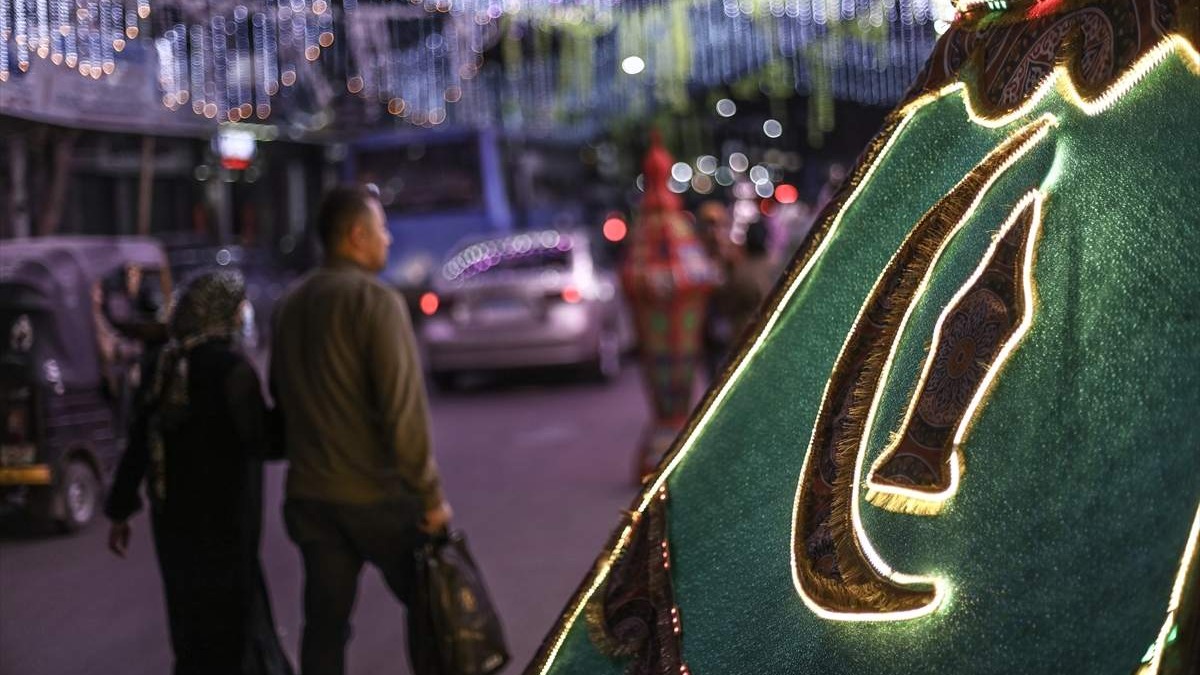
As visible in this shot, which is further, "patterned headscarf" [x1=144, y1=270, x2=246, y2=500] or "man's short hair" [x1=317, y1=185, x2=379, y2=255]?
"man's short hair" [x1=317, y1=185, x2=379, y2=255]

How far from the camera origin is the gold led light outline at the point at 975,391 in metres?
2.62

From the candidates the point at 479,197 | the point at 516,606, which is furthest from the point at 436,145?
the point at 516,606

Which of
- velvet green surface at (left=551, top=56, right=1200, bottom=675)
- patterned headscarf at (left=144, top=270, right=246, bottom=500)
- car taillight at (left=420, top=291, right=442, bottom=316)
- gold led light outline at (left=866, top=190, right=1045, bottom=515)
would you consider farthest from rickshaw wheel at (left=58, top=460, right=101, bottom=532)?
car taillight at (left=420, top=291, right=442, bottom=316)

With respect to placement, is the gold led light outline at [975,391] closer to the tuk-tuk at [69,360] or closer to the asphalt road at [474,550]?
the asphalt road at [474,550]

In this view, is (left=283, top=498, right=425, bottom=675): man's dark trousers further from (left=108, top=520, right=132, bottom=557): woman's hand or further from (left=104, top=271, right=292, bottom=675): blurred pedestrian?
(left=108, top=520, right=132, bottom=557): woman's hand

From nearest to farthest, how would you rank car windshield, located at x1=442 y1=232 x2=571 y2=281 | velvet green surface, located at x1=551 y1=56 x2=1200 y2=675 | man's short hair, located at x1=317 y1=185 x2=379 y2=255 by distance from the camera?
1. velvet green surface, located at x1=551 y1=56 x2=1200 y2=675
2. man's short hair, located at x1=317 y1=185 x2=379 y2=255
3. car windshield, located at x1=442 y1=232 x2=571 y2=281

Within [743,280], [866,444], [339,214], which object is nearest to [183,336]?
[339,214]

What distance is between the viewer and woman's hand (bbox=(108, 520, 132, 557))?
14.5 ft

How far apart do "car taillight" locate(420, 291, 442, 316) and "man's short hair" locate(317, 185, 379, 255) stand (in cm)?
1082

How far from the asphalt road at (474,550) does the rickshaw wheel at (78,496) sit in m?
0.05

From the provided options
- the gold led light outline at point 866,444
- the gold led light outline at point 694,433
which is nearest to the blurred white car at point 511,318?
the gold led light outline at point 694,433

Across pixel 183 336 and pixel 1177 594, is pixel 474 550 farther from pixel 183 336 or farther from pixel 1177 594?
pixel 1177 594

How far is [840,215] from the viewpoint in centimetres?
315

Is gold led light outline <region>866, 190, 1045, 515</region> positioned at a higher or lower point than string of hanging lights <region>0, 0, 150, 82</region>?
lower
